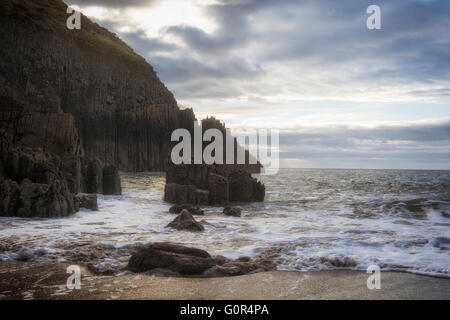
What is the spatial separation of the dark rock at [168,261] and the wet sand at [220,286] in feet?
1.13

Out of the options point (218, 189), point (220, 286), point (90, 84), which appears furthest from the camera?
point (90, 84)

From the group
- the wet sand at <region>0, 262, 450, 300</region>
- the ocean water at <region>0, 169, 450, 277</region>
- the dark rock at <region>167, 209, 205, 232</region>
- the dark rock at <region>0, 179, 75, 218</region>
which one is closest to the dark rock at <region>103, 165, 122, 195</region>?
the ocean water at <region>0, 169, 450, 277</region>

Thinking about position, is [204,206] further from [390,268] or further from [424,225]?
[390,268]

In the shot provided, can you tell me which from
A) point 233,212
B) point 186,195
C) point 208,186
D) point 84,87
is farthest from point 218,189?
point 84,87

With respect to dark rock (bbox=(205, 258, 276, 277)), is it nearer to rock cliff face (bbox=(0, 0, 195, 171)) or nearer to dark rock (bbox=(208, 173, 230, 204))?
dark rock (bbox=(208, 173, 230, 204))

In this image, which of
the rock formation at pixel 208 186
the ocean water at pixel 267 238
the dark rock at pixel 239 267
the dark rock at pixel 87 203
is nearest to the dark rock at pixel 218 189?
the rock formation at pixel 208 186

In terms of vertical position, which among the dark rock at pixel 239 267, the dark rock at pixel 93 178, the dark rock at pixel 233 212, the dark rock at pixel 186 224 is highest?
the dark rock at pixel 93 178

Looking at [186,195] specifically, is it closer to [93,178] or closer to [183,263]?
[93,178]

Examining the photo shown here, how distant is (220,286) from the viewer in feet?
21.4

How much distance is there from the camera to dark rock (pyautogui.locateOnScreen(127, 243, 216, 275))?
723cm

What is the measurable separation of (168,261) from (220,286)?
1351 millimetres

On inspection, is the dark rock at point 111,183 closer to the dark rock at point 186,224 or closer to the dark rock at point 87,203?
the dark rock at point 87,203

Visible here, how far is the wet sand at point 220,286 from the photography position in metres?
5.99

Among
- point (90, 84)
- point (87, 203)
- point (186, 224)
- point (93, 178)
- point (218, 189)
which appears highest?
point (90, 84)
